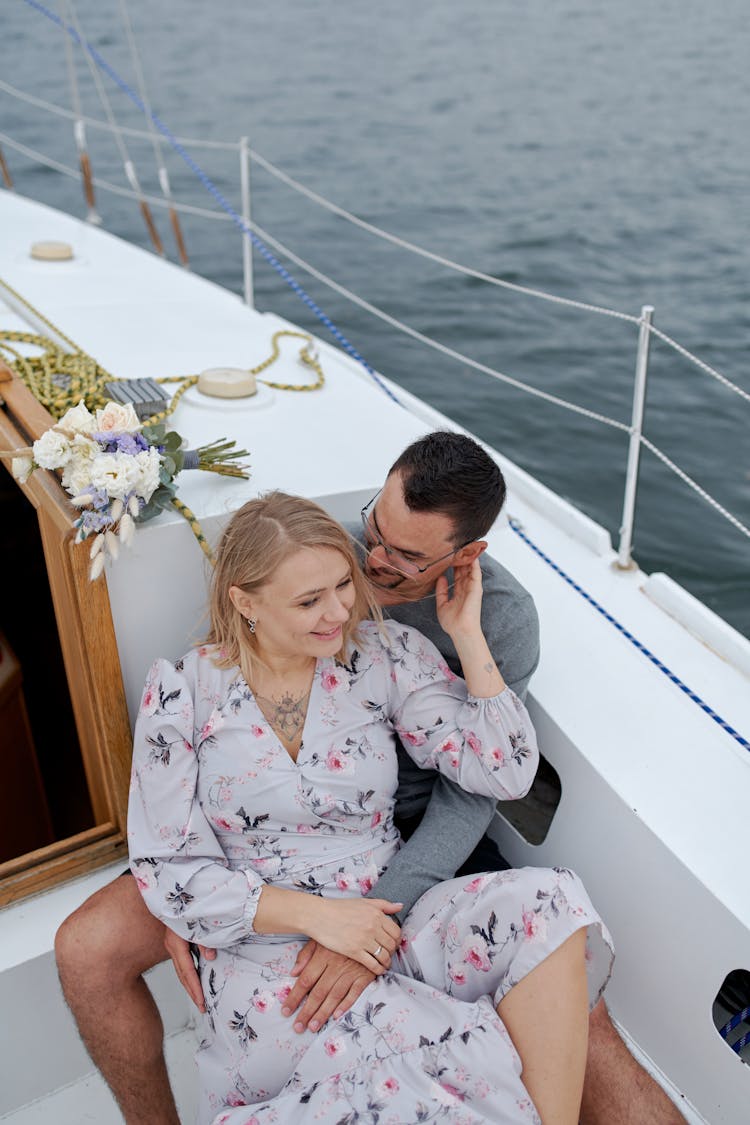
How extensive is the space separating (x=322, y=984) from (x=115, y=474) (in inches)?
33.1

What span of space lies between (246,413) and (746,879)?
4.43ft

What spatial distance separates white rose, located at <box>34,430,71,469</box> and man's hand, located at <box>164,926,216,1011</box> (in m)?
0.77

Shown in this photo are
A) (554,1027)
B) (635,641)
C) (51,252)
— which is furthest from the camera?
(51,252)

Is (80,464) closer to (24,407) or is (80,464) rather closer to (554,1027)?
(24,407)

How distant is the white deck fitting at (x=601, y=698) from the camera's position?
60.8 inches

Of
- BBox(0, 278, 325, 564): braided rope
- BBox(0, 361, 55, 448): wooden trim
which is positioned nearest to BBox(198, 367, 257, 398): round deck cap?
BBox(0, 278, 325, 564): braided rope

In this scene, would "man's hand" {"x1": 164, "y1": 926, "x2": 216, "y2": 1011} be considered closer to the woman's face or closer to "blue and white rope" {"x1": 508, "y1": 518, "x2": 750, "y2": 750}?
the woman's face

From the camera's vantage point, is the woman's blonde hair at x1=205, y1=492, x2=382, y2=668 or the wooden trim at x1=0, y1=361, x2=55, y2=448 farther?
the wooden trim at x1=0, y1=361, x2=55, y2=448

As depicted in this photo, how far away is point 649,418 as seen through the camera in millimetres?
5465

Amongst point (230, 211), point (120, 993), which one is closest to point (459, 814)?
point (120, 993)

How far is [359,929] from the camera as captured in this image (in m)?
1.53

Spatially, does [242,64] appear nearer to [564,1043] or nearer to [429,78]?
[429,78]

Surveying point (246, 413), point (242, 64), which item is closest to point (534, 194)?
point (242, 64)

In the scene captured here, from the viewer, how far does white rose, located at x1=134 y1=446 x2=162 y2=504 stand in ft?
5.36
